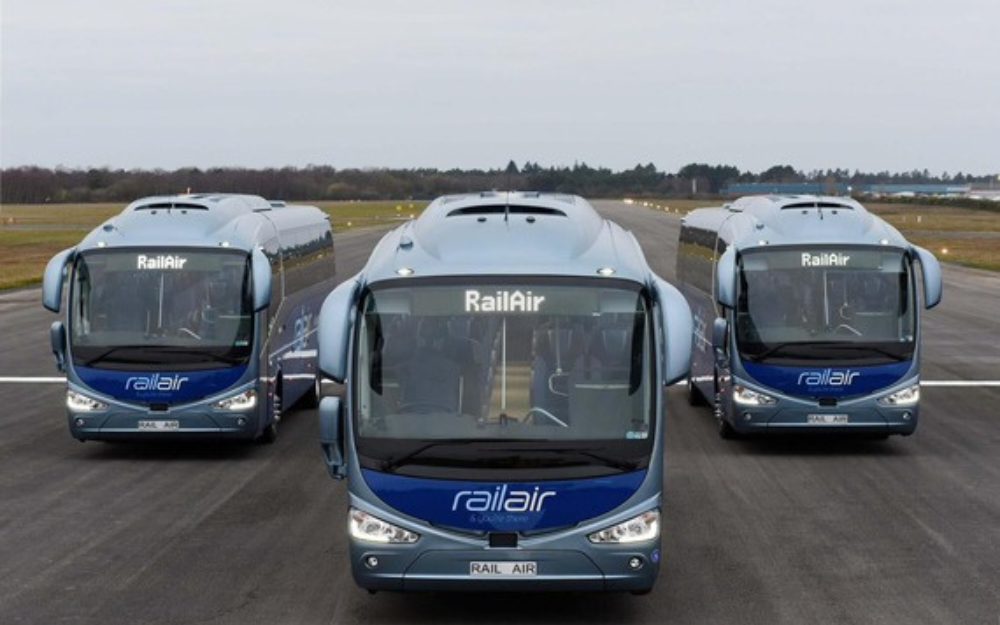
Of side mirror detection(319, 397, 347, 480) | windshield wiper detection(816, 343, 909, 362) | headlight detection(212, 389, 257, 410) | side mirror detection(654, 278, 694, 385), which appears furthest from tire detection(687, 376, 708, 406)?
side mirror detection(319, 397, 347, 480)

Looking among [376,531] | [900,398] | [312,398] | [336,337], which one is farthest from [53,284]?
[900,398]

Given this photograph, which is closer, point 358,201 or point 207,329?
point 207,329

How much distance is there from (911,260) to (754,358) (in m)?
2.25

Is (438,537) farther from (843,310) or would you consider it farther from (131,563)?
(843,310)

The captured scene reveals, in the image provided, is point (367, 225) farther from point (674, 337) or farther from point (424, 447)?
point (424, 447)

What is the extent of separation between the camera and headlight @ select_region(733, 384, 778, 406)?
18.2 metres

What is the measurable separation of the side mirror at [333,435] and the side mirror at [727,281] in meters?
8.26

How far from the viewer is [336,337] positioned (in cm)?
1101

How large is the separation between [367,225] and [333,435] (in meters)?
97.2

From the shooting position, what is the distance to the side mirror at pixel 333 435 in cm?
1073

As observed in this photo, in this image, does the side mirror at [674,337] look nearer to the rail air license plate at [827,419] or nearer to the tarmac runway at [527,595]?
the tarmac runway at [527,595]

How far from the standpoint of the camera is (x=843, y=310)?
720 inches

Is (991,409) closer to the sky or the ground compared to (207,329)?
closer to the ground

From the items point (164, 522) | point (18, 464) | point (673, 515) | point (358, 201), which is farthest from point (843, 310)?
point (358, 201)
